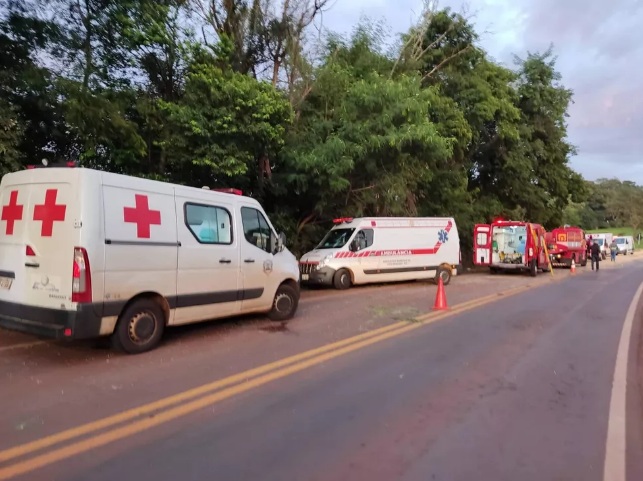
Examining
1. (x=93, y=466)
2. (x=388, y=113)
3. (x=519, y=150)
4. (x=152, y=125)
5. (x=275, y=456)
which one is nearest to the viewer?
(x=93, y=466)

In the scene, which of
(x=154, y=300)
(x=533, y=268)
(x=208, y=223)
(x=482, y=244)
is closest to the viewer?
(x=154, y=300)

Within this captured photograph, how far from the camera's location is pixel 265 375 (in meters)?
6.15

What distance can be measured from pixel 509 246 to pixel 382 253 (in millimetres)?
9596

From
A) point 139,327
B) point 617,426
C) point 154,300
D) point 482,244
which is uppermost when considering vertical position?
point 482,244

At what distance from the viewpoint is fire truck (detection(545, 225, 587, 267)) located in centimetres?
3209

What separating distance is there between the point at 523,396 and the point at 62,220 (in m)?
5.44

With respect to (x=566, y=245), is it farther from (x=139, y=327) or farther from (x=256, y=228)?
(x=139, y=327)

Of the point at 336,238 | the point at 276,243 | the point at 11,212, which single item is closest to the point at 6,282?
the point at 11,212

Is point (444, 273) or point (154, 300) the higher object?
point (154, 300)

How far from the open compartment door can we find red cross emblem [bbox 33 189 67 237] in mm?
21250

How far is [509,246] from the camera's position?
24656mm

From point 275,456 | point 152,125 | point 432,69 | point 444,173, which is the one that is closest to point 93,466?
point 275,456

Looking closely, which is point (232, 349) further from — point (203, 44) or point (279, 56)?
point (279, 56)

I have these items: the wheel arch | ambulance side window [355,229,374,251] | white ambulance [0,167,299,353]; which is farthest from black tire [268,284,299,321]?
ambulance side window [355,229,374,251]
